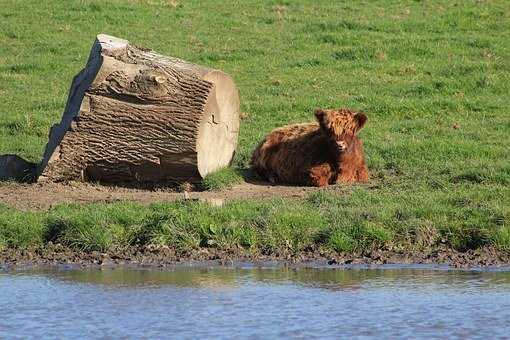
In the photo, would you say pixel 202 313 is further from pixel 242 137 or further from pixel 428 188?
pixel 242 137

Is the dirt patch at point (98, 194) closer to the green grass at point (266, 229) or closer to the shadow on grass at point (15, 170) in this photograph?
the shadow on grass at point (15, 170)

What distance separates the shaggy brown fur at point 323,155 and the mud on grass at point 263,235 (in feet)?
6.79

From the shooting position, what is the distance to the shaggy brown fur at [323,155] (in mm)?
14164

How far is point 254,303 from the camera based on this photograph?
970 cm

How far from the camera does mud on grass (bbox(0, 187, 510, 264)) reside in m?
11.6

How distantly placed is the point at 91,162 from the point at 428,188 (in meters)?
3.89

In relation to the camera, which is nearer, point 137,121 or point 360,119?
point 137,121

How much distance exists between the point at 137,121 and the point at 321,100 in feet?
17.9

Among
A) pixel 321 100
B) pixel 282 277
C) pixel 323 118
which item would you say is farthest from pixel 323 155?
pixel 321 100

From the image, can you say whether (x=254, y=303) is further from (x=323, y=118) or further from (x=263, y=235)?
(x=323, y=118)

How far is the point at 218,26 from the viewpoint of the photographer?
928 inches

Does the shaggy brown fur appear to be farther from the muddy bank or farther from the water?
the water

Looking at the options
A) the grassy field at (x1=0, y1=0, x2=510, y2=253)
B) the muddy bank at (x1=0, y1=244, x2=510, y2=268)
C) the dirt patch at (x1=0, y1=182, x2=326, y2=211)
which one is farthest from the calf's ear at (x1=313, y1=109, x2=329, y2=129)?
the muddy bank at (x1=0, y1=244, x2=510, y2=268)

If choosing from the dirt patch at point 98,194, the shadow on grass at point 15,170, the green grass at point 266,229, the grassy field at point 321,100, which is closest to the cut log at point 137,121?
the dirt patch at point 98,194
